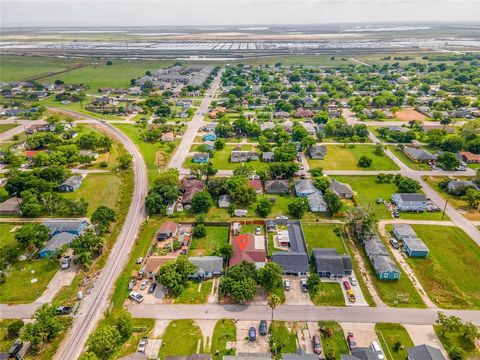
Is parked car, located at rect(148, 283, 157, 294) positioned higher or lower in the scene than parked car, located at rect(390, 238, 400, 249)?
higher

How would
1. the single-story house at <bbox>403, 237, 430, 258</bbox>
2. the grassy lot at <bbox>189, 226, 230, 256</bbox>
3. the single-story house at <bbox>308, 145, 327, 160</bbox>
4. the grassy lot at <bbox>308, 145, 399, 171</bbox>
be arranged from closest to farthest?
the single-story house at <bbox>403, 237, 430, 258</bbox> → the grassy lot at <bbox>189, 226, 230, 256</bbox> → the grassy lot at <bbox>308, 145, 399, 171</bbox> → the single-story house at <bbox>308, 145, 327, 160</bbox>

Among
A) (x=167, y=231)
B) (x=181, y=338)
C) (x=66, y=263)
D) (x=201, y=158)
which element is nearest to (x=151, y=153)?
(x=201, y=158)

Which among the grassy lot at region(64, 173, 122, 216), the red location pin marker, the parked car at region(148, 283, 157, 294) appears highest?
the red location pin marker

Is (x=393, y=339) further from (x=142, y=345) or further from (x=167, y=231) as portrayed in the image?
(x=167, y=231)

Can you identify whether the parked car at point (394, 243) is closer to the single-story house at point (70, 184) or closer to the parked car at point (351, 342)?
the parked car at point (351, 342)

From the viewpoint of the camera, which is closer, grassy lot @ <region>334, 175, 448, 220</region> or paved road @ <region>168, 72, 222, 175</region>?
grassy lot @ <region>334, 175, 448, 220</region>

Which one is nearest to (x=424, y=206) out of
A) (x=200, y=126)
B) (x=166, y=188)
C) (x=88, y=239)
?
(x=166, y=188)

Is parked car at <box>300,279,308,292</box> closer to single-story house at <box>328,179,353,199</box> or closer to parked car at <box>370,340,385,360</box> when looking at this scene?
parked car at <box>370,340,385,360</box>

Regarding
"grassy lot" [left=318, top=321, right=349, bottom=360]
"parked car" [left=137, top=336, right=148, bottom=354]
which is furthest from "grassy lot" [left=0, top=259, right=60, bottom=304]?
"grassy lot" [left=318, top=321, right=349, bottom=360]
